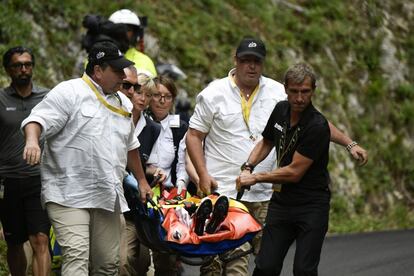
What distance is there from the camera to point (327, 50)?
2100 cm

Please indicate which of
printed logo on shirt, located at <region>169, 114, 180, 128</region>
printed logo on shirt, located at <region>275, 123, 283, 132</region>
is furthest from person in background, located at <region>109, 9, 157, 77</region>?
printed logo on shirt, located at <region>275, 123, 283, 132</region>

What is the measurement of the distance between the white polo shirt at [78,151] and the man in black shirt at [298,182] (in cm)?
115

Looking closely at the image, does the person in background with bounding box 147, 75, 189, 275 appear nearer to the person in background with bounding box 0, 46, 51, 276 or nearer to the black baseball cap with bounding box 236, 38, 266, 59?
the person in background with bounding box 0, 46, 51, 276

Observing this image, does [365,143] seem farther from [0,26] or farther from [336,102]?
[0,26]

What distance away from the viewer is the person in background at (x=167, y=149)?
1000 centimetres

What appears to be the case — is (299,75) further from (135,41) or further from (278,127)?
(135,41)

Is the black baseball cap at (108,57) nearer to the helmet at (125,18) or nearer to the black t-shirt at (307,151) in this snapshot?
the black t-shirt at (307,151)

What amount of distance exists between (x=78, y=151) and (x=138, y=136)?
78.4 inches

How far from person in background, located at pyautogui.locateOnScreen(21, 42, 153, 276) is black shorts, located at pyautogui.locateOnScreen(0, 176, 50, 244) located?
5.01 feet

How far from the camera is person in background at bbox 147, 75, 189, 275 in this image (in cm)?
1000

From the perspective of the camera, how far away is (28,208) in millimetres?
9711

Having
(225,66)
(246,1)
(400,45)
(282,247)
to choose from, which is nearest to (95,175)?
(282,247)

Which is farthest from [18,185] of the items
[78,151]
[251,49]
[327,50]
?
[327,50]

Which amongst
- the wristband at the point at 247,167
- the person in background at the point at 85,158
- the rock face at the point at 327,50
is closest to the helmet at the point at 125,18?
the rock face at the point at 327,50
